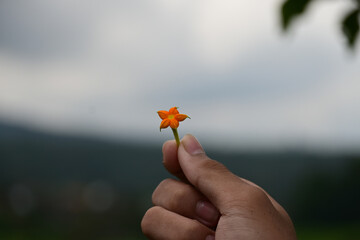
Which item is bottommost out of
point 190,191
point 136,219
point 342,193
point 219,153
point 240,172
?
point 342,193

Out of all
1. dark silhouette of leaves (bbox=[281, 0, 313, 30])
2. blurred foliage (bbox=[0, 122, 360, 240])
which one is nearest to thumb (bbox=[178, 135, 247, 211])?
dark silhouette of leaves (bbox=[281, 0, 313, 30])

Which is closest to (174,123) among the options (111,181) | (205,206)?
Answer: (205,206)

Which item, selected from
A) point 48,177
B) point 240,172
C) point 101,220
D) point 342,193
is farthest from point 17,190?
point 342,193

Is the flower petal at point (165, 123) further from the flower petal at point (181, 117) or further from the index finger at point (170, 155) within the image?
the index finger at point (170, 155)

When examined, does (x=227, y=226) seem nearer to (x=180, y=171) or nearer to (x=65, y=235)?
(x=180, y=171)

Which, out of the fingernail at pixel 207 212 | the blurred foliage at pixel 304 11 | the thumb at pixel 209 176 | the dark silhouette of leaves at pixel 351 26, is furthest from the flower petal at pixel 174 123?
the dark silhouette of leaves at pixel 351 26

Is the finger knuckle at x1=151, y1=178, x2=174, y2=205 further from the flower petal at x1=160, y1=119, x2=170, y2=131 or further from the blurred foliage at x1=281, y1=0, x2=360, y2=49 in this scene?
the blurred foliage at x1=281, y1=0, x2=360, y2=49
